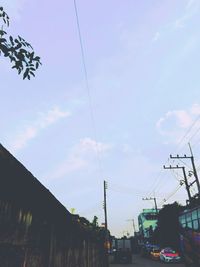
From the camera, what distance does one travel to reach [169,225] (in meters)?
52.0

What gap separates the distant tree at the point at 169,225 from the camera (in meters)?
50.1

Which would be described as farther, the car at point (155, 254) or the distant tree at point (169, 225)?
the distant tree at point (169, 225)

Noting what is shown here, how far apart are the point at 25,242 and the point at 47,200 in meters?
0.76

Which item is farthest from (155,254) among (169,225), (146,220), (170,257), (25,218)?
(146,220)

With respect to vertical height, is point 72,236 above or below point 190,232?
below

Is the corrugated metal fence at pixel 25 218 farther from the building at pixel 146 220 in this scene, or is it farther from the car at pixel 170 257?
the building at pixel 146 220

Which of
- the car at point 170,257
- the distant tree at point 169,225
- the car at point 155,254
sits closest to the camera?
the car at point 170,257

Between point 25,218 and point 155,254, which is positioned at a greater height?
point 155,254

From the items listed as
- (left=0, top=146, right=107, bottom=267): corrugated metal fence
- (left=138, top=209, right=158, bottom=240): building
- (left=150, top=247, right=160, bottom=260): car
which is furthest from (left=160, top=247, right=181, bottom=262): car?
(left=138, top=209, right=158, bottom=240): building

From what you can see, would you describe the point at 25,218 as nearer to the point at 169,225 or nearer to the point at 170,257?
the point at 170,257

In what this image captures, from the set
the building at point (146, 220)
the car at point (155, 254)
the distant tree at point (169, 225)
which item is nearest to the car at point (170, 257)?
the car at point (155, 254)

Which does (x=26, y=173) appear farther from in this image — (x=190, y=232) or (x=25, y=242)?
(x=190, y=232)

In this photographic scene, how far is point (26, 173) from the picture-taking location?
322cm

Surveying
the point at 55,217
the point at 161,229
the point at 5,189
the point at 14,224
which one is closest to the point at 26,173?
the point at 5,189
